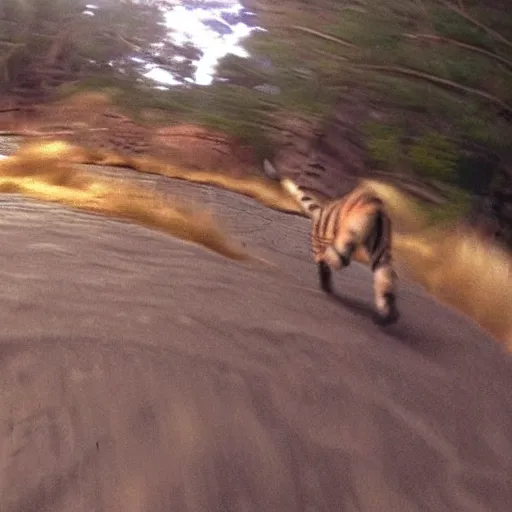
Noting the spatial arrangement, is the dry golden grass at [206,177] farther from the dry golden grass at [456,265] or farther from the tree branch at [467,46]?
the tree branch at [467,46]

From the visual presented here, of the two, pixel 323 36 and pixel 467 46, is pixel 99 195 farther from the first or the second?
pixel 467 46

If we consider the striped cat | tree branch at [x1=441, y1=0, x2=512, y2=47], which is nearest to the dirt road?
the striped cat

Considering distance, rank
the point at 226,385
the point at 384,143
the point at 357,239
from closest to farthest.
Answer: the point at 226,385
the point at 357,239
the point at 384,143

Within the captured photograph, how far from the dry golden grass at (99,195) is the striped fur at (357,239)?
0.13 m

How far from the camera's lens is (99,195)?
129 cm

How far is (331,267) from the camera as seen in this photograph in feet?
3.75

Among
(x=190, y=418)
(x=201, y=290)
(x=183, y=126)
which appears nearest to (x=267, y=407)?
(x=190, y=418)

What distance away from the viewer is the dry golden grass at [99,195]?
A: 1.24 metres

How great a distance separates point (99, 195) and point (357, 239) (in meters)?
0.45

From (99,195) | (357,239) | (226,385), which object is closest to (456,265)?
(357,239)

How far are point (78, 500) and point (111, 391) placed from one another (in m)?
0.15

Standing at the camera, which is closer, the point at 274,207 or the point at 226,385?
the point at 226,385

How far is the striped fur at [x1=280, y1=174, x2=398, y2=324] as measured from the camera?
3.67ft

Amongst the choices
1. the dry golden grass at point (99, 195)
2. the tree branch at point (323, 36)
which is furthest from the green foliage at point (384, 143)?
the dry golden grass at point (99, 195)
